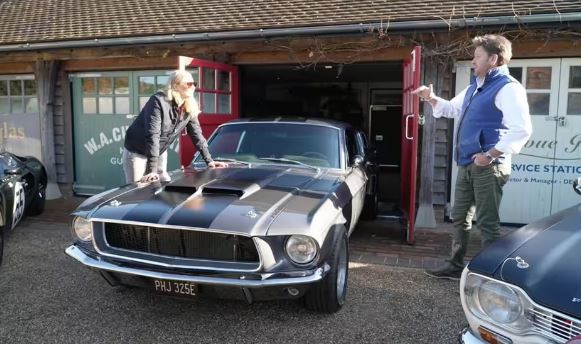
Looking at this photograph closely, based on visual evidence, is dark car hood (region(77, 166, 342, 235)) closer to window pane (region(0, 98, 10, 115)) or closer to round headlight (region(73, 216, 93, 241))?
round headlight (region(73, 216, 93, 241))

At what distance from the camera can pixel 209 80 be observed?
22.9ft

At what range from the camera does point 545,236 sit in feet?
7.90

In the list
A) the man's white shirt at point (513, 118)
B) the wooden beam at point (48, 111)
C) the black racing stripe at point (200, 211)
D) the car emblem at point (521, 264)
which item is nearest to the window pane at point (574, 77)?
the man's white shirt at point (513, 118)

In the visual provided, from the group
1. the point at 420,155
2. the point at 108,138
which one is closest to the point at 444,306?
the point at 420,155

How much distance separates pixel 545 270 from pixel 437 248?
345cm

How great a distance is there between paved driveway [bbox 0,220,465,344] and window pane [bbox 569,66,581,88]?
356 centimetres

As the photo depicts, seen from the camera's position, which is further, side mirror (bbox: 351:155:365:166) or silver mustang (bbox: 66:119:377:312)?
side mirror (bbox: 351:155:365:166)

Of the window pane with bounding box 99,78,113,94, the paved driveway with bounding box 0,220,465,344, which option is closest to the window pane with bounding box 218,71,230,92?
the window pane with bounding box 99,78,113,94

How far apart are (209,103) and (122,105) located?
2.34 m

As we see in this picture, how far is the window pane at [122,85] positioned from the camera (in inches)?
327

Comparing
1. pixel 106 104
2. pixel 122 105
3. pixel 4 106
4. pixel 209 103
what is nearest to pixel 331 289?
→ pixel 209 103

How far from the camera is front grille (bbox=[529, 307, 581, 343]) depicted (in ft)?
6.07

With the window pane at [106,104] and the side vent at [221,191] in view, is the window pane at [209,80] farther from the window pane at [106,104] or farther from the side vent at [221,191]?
the side vent at [221,191]

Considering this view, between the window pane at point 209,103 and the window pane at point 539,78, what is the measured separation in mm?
4315
